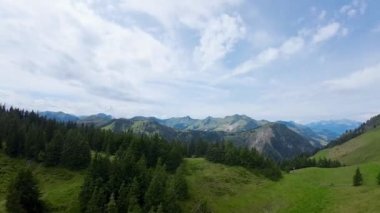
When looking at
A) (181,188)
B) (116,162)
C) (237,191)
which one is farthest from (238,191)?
(116,162)

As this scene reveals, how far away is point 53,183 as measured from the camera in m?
104

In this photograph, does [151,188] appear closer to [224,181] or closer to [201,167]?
[224,181]

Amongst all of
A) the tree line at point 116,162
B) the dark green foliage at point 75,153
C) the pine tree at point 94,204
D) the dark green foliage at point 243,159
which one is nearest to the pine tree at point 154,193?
the tree line at point 116,162

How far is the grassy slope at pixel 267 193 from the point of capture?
97688 millimetres

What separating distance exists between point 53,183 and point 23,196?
25.6 meters

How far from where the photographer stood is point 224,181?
397 ft

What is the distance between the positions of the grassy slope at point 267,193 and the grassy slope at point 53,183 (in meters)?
28.9

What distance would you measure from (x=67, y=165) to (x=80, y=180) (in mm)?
12107

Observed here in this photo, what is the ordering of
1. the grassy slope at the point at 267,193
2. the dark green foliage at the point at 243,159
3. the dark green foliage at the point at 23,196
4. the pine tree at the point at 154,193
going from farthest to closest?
the dark green foliage at the point at 243,159, the grassy slope at the point at 267,193, the pine tree at the point at 154,193, the dark green foliage at the point at 23,196

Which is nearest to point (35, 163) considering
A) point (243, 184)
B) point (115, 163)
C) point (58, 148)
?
point (58, 148)

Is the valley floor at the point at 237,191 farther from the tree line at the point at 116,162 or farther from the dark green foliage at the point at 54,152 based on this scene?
the tree line at the point at 116,162

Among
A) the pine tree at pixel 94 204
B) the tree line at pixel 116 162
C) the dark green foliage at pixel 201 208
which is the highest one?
the tree line at pixel 116 162

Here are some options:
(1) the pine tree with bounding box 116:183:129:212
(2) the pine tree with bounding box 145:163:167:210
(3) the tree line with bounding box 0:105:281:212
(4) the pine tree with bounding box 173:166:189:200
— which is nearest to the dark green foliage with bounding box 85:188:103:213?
(3) the tree line with bounding box 0:105:281:212

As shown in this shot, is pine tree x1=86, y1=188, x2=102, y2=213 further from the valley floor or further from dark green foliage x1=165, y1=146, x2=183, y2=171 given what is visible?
dark green foliage x1=165, y1=146, x2=183, y2=171
